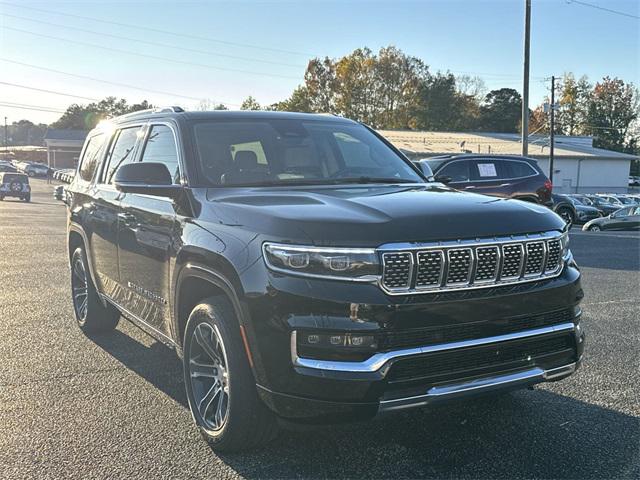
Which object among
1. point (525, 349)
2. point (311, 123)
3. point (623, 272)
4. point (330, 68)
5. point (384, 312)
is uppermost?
point (330, 68)

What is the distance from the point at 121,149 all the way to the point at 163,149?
106 centimetres

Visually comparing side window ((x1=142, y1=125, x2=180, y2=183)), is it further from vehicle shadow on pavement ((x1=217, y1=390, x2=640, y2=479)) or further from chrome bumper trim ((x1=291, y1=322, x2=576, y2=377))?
vehicle shadow on pavement ((x1=217, y1=390, x2=640, y2=479))

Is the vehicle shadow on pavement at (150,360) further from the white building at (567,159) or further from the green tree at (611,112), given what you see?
the green tree at (611,112)

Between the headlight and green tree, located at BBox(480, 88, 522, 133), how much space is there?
86.7 metres

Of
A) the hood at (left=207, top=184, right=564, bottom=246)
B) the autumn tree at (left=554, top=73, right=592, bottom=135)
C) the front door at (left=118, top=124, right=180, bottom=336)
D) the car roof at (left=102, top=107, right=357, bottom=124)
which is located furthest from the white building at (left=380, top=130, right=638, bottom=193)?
the hood at (left=207, top=184, right=564, bottom=246)

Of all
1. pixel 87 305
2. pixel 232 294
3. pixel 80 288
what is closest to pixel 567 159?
pixel 80 288

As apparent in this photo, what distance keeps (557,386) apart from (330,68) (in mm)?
65556

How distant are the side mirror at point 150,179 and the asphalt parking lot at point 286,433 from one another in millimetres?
1447

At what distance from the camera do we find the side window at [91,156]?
580 centimetres

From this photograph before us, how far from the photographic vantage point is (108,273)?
5051 mm

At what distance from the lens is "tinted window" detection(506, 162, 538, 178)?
47.2ft

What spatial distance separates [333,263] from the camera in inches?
111

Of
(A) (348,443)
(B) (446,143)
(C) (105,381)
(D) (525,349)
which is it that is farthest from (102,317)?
(B) (446,143)

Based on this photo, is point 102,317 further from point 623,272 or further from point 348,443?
point 623,272
